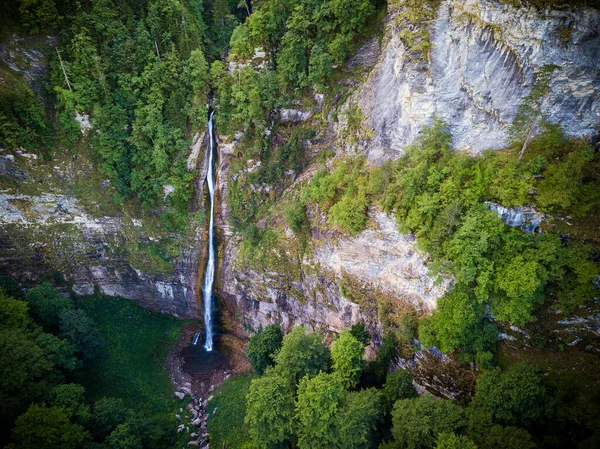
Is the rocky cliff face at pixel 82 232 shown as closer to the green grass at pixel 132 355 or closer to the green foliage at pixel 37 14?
the green foliage at pixel 37 14

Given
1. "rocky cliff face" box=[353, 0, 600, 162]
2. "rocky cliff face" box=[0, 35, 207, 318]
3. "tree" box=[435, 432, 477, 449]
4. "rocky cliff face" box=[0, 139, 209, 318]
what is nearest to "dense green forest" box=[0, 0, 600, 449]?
"tree" box=[435, 432, 477, 449]

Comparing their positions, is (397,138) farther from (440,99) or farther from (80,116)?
(80,116)

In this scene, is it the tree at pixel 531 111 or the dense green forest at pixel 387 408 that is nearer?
the dense green forest at pixel 387 408

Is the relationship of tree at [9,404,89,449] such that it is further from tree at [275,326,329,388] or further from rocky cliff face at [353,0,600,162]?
rocky cliff face at [353,0,600,162]

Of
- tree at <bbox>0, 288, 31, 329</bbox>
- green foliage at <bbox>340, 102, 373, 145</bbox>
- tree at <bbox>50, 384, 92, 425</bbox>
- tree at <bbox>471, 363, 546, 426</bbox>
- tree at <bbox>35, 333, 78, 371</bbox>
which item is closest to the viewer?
tree at <bbox>471, 363, 546, 426</bbox>

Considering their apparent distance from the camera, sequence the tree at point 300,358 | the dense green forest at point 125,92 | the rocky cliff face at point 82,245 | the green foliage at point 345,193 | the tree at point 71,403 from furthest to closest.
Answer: the dense green forest at point 125,92
the rocky cliff face at point 82,245
the green foliage at point 345,193
the tree at point 300,358
the tree at point 71,403

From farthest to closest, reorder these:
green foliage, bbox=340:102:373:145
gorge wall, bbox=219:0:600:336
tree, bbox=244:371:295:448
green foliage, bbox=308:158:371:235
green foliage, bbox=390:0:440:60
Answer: green foliage, bbox=340:102:373:145, green foliage, bbox=308:158:371:235, tree, bbox=244:371:295:448, green foliage, bbox=390:0:440:60, gorge wall, bbox=219:0:600:336

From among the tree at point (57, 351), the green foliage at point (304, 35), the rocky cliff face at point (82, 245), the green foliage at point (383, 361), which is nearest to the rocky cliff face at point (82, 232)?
the rocky cliff face at point (82, 245)
